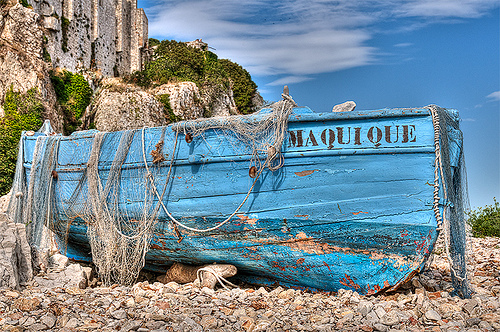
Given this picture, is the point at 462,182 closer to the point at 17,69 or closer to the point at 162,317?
the point at 162,317

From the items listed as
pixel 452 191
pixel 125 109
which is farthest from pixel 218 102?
pixel 452 191

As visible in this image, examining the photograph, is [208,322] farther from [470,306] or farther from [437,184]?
[437,184]

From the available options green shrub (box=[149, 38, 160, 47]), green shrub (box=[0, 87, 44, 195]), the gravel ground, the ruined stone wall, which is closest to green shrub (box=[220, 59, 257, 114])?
green shrub (box=[149, 38, 160, 47])

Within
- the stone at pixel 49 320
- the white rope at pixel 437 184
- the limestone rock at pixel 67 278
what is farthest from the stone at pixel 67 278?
the white rope at pixel 437 184

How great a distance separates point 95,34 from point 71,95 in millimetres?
5419

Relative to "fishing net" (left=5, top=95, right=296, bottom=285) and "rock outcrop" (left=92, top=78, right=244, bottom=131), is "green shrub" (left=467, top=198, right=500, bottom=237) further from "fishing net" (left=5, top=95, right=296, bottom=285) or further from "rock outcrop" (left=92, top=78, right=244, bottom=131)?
"rock outcrop" (left=92, top=78, right=244, bottom=131)

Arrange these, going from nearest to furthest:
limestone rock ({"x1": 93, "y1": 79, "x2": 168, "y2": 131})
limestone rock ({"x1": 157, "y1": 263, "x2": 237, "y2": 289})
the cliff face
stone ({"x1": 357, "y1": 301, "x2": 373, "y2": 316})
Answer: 1. stone ({"x1": 357, "y1": 301, "x2": 373, "y2": 316})
2. limestone rock ({"x1": 157, "y1": 263, "x2": 237, "y2": 289})
3. the cliff face
4. limestone rock ({"x1": 93, "y1": 79, "x2": 168, "y2": 131})

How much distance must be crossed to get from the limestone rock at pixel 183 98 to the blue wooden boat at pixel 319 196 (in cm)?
1489

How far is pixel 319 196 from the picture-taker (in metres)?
4.77

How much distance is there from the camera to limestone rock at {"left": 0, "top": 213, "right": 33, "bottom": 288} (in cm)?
466

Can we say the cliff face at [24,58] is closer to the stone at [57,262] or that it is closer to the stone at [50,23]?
the stone at [50,23]

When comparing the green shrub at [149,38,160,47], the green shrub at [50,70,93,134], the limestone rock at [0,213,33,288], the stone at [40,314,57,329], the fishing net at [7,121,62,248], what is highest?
the green shrub at [149,38,160,47]

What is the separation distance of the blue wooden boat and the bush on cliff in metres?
17.4

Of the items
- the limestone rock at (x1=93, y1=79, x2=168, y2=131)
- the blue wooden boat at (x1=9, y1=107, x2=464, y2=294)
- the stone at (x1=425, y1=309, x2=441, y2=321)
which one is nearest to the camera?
the stone at (x1=425, y1=309, x2=441, y2=321)
